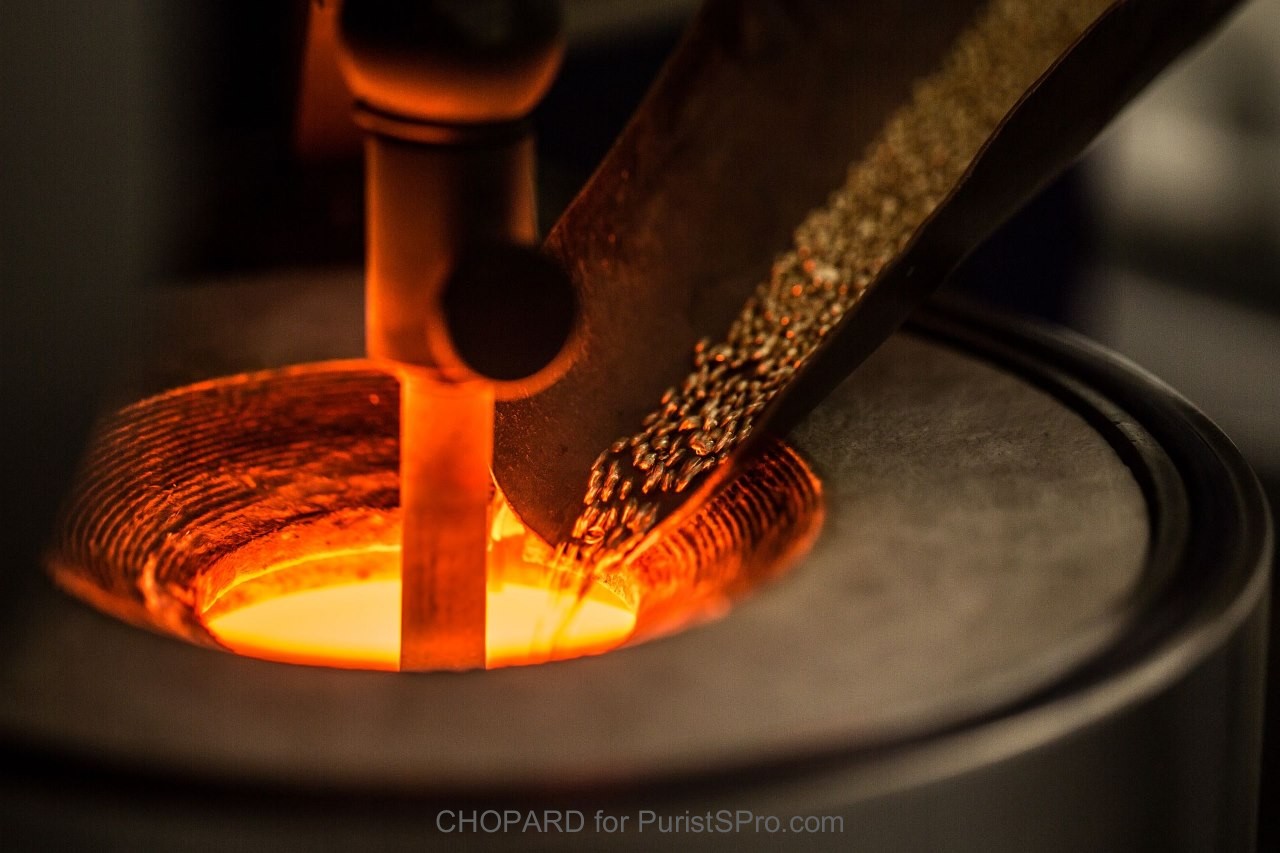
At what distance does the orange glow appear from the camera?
2.16ft

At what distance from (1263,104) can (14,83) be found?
57.4 inches

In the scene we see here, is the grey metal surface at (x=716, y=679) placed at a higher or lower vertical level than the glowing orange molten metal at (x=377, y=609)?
lower

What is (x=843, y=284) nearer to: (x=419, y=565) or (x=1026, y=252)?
(x=419, y=565)

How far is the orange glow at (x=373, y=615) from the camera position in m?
0.66

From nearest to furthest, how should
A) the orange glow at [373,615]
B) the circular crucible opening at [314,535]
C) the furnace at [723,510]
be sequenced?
the furnace at [723,510] < the circular crucible opening at [314,535] < the orange glow at [373,615]

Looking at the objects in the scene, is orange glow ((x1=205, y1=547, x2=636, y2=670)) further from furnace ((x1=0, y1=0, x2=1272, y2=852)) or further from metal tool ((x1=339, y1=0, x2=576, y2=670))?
metal tool ((x1=339, y1=0, x2=576, y2=670))

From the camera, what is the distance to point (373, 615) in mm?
716

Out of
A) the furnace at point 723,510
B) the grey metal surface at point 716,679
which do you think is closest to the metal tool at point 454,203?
the furnace at point 723,510

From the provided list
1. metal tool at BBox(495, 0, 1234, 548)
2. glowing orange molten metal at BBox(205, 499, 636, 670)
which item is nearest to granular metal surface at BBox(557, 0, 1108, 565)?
metal tool at BBox(495, 0, 1234, 548)

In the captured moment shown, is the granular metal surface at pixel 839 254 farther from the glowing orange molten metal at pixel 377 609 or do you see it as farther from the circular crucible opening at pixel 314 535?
the glowing orange molten metal at pixel 377 609

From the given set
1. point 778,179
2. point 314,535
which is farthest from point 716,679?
point 314,535

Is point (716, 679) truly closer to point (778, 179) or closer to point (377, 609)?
point (778, 179)

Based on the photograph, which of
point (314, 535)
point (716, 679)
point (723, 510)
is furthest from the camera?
point (314, 535)

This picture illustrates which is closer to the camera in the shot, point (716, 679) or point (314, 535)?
point (716, 679)
